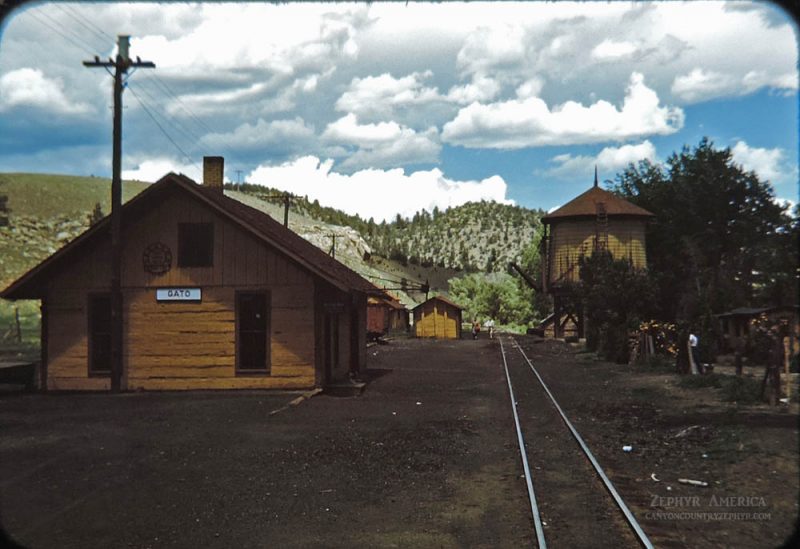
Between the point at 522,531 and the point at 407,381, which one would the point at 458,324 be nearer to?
the point at 407,381

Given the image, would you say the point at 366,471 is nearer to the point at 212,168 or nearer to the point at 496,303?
the point at 212,168

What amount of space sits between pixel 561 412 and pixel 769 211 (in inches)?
2007

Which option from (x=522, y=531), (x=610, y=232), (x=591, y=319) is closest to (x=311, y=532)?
(x=522, y=531)

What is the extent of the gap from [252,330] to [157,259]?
3346 millimetres

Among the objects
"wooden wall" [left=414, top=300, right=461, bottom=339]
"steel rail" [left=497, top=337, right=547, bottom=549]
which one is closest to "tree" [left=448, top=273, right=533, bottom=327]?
"wooden wall" [left=414, top=300, right=461, bottom=339]

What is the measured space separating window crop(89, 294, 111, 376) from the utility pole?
984 millimetres

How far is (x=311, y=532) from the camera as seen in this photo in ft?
23.5

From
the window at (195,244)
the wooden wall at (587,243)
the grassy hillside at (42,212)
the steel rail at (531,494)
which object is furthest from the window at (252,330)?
the grassy hillside at (42,212)

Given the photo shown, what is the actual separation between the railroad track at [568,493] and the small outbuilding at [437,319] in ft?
166

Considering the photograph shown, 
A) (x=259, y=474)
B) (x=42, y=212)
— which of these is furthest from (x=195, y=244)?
(x=42, y=212)

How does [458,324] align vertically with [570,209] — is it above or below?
below

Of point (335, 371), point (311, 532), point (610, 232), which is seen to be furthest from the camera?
point (610, 232)

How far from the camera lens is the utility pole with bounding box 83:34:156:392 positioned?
62.2 ft

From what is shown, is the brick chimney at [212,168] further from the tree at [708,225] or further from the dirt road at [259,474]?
the tree at [708,225]
